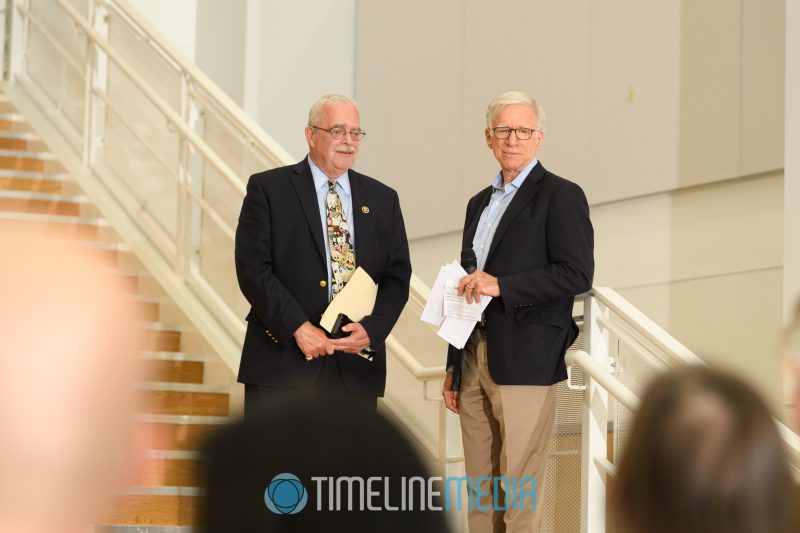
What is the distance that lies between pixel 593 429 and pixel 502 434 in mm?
278

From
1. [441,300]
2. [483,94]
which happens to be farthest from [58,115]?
[441,300]

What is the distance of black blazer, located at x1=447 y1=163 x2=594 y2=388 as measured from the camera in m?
3.32

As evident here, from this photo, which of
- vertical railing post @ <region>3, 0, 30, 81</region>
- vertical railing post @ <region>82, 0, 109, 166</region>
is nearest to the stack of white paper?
vertical railing post @ <region>82, 0, 109, 166</region>

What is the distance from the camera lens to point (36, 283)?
0.83 metres

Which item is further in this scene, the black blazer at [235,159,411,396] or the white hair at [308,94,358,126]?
the white hair at [308,94,358,126]

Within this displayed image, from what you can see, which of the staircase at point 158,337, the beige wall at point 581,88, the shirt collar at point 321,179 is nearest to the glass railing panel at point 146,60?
the staircase at point 158,337

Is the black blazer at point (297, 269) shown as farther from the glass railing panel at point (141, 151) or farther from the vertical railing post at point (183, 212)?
the glass railing panel at point (141, 151)

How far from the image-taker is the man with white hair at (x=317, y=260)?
3.53 meters

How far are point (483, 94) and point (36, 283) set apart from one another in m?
6.36

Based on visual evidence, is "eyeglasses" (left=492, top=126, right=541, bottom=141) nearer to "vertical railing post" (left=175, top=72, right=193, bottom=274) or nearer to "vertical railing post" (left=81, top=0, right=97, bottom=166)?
"vertical railing post" (left=175, top=72, right=193, bottom=274)

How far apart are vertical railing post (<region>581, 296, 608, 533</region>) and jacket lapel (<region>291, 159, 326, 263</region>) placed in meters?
0.83

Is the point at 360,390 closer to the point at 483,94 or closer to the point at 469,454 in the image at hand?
the point at 469,454

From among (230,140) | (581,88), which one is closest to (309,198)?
(230,140)

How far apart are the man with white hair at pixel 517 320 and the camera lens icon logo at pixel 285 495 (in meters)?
2.46
